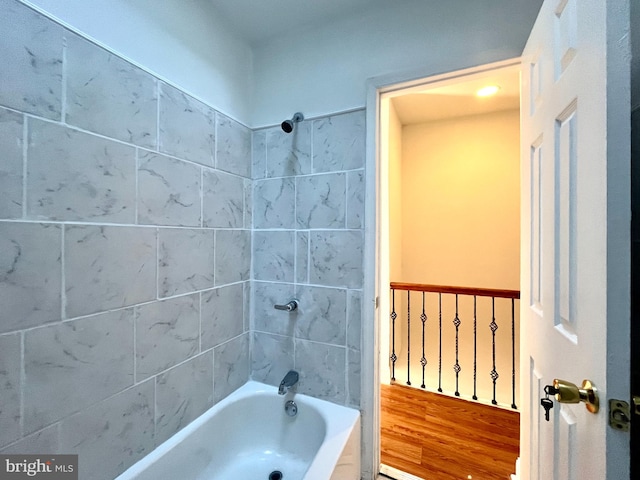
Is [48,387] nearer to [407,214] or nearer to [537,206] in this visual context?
[537,206]

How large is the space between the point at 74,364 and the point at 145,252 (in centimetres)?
43

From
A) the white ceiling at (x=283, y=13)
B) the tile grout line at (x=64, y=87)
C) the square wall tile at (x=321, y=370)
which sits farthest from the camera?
the square wall tile at (x=321, y=370)

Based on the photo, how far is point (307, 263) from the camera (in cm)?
153

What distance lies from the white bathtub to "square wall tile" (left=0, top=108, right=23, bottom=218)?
1033 mm

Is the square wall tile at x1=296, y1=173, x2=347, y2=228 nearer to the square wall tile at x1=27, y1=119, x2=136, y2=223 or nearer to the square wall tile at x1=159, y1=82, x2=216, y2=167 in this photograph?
the square wall tile at x1=159, y1=82, x2=216, y2=167

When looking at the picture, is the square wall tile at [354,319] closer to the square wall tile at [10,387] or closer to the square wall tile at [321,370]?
the square wall tile at [321,370]

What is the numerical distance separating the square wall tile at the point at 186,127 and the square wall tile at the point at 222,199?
9cm

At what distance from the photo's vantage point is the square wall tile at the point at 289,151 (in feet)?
5.01

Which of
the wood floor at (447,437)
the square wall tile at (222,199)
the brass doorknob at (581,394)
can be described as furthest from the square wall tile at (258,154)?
the wood floor at (447,437)

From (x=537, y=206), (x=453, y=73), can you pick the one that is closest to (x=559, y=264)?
(x=537, y=206)

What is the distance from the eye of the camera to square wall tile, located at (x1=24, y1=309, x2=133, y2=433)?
794 mm

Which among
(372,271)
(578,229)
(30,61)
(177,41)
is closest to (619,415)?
(578,229)

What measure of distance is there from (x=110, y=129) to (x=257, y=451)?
1736 millimetres

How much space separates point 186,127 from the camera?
4.10 feet
